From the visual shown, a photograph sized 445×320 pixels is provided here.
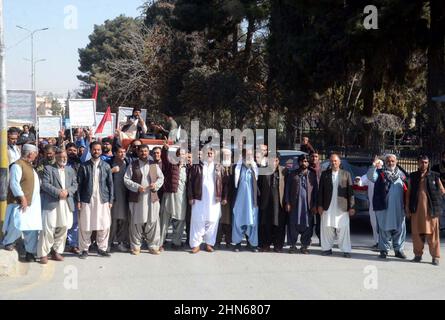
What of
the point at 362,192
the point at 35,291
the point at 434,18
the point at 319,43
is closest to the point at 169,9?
the point at 319,43

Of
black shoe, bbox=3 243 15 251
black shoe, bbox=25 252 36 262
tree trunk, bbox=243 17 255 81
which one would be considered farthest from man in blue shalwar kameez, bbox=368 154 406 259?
tree trunk, bbox=243 17 255 81

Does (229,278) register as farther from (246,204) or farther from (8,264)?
(8,264)

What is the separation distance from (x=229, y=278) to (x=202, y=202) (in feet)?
7.68

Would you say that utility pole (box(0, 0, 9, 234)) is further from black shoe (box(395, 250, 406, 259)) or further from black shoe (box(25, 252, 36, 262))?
black shoe (box(395, 250, 406, 259))

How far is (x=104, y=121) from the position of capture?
1525 cm

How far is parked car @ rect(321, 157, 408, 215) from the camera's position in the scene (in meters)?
10.6

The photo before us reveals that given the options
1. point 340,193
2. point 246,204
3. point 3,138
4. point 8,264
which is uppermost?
point 3,138

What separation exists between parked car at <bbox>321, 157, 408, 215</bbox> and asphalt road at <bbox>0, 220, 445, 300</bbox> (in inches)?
54.9

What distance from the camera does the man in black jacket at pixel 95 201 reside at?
8.94m

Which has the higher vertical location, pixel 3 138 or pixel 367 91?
pixel 367 91

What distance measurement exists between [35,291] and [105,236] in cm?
226

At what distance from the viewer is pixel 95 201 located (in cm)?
900

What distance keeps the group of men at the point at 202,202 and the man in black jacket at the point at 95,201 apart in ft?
0.05

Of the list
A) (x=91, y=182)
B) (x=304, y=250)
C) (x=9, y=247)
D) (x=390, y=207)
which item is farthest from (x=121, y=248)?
(x=390, y=207)
